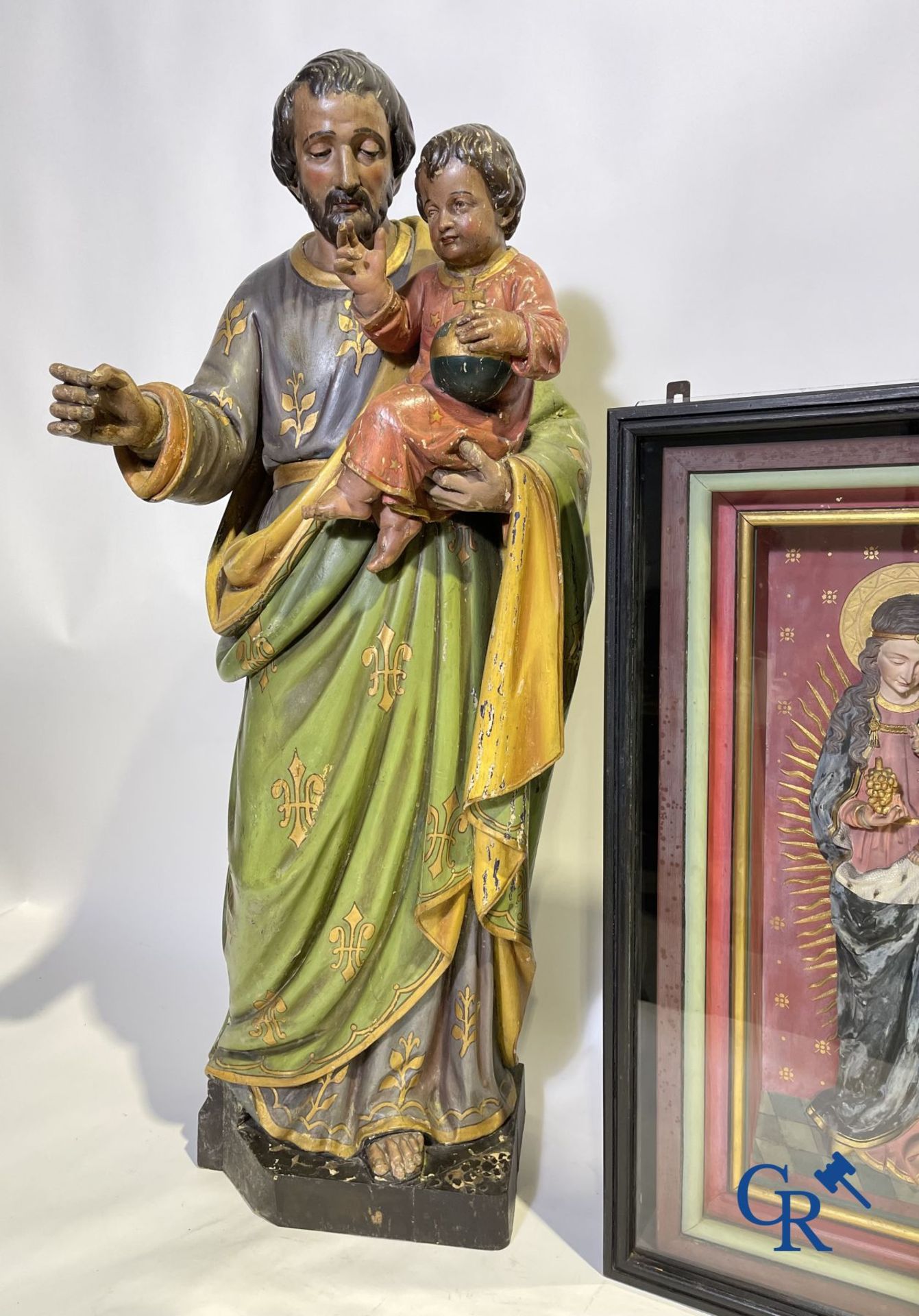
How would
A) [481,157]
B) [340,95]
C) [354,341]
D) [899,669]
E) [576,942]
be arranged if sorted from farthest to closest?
[576,942], [354,341], [340,95], [481,157], [899,669]

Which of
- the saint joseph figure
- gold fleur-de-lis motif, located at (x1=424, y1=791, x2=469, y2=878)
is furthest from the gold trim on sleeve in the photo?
gold fleur-de-lis motif, located at (x1=424, y1=791, x2=469, y2=878)

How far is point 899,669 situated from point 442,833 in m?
0.62

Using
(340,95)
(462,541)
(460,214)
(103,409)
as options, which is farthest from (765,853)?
(340,95)

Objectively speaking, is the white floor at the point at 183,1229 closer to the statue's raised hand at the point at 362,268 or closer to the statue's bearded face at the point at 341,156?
the statue's raised hand at the point at 362,268

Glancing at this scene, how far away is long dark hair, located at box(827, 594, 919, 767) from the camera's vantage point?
47.7 inches

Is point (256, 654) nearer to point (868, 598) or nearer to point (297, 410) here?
point (297, 410)

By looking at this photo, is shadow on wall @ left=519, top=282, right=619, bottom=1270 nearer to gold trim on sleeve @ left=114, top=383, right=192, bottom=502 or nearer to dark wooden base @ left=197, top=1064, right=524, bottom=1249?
dark wooden base @ left=197, top=1064, right=524, bottom=1249

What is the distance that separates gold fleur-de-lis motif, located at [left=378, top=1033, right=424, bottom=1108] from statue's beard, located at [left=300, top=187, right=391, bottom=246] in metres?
1.02

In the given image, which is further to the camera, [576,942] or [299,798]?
[576,942]

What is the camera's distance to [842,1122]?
1283 millimetres

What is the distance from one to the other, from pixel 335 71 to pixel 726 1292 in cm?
146

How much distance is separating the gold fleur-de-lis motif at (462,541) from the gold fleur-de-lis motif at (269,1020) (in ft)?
2.08

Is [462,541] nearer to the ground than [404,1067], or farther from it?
farther from it

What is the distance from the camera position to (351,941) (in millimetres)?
1592
